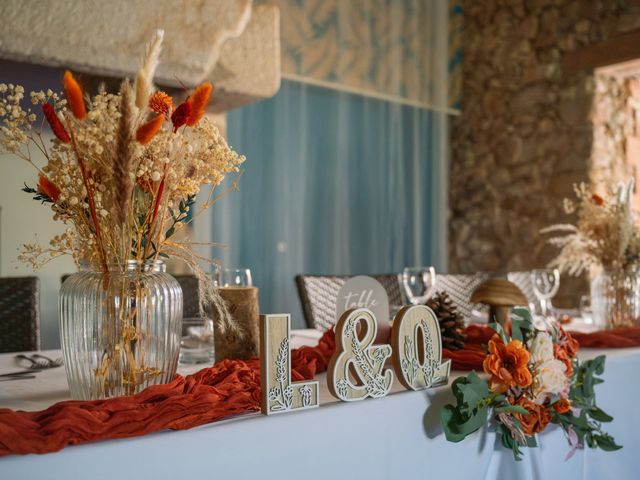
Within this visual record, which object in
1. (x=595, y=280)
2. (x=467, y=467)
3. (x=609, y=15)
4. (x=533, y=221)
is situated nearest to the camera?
(x=467, y=467)

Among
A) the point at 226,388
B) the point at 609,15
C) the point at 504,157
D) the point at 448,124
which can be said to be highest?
the point at 609,15

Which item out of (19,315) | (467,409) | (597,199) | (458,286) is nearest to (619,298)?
(597,199)

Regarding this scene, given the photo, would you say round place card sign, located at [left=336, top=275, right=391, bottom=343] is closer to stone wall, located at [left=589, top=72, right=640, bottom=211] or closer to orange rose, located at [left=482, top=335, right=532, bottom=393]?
orange rose, located at [left=482, top=335, right=532, bottom=393]

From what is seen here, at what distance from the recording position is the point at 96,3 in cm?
274

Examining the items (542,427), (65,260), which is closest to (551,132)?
(65,260)

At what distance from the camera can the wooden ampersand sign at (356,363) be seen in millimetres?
908

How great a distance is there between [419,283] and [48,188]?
39.3 inches

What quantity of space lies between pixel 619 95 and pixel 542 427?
4016mm

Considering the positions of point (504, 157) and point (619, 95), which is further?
point (504, 157)

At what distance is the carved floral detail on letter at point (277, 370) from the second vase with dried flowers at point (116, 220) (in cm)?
16

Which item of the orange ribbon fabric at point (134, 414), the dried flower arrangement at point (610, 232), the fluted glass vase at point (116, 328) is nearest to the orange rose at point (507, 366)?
the orange ribbon fabric at point (134, 414)

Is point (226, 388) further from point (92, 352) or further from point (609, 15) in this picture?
point (609, 15)

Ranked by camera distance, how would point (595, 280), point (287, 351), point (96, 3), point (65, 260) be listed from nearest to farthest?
point (287, 351), point (595, 280), point (96, 3), point (65, 260)

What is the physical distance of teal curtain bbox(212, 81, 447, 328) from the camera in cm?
426
